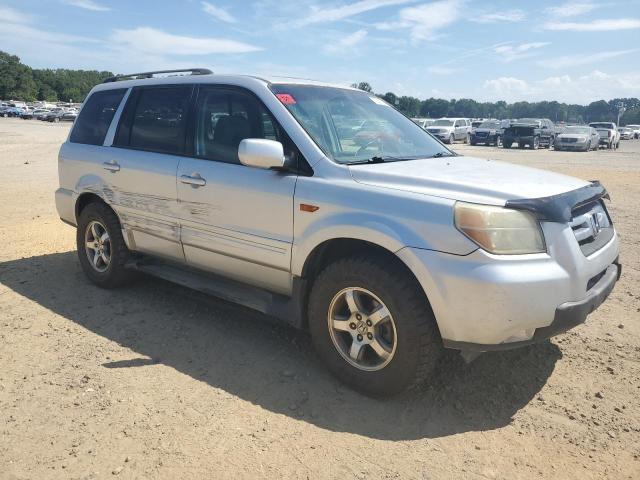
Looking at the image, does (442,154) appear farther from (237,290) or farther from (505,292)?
(237,290)

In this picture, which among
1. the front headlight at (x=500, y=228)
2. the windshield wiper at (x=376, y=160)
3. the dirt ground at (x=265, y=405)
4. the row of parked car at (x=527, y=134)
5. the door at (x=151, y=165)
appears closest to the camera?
the dirt ground at (x=265, y=405)

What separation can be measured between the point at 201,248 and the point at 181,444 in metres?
1.70

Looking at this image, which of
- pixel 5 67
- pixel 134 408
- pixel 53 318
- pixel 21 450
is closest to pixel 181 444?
pixel 134 408

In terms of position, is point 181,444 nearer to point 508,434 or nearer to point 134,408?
point 134,408

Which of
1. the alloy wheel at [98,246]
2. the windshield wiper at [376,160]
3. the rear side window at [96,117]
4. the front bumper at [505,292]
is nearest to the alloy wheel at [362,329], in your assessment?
the front bumper at [505,292]

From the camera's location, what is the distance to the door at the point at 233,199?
3654 millimetres

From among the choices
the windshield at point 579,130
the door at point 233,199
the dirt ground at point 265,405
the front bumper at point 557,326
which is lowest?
the dirt ground at point 265,405

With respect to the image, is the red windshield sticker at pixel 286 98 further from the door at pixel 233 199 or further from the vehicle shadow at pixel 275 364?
the vehicle shadow at pixel 275 364

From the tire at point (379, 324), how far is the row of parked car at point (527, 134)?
27.8 metres

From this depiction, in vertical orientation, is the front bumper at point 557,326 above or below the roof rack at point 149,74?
below

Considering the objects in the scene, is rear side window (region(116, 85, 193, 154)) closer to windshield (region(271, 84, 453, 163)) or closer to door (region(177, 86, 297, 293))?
door (region(177, 86, 297, 293))

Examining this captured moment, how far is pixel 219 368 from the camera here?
3711 millimetres

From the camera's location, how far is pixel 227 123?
13.4 ft

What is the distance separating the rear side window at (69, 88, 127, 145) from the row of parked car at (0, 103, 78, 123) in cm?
5786
